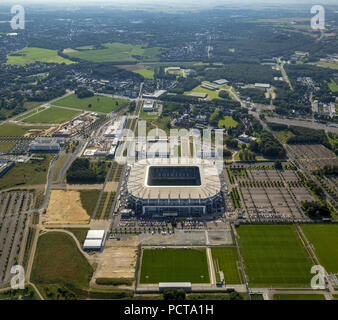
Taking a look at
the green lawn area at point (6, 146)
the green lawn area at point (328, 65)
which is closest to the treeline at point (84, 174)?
the green lawn area at point (6, 146)

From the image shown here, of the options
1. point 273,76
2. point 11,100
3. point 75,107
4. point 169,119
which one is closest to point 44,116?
point 75,107

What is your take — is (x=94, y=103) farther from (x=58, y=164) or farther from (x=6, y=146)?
(x=58, y=164)

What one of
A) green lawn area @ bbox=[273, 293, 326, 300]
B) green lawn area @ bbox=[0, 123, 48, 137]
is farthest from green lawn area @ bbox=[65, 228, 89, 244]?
green lawn area @ bbox=[0, 123, 48, 137]

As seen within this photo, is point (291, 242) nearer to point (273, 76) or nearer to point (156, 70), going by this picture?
point (273, 76)

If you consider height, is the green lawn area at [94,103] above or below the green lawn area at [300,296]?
above

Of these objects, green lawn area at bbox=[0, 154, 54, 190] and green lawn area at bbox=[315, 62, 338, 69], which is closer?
green lawn area at bbox=[0, 154, 54, 190]

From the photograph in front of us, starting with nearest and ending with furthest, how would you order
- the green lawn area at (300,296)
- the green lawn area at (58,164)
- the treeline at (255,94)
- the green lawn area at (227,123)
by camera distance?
the green lawn area at (300,296) < the green lawn area at (58,164) < the green lawn area at (227,123) < the treeline at (255,94)

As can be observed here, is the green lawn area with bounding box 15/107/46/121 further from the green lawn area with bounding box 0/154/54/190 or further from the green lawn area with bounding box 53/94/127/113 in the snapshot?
the green lawn area with bounding box 0/154/54/190

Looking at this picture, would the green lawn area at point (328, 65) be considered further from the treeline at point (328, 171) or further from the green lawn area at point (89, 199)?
the green lawn area at point (89, 199)
